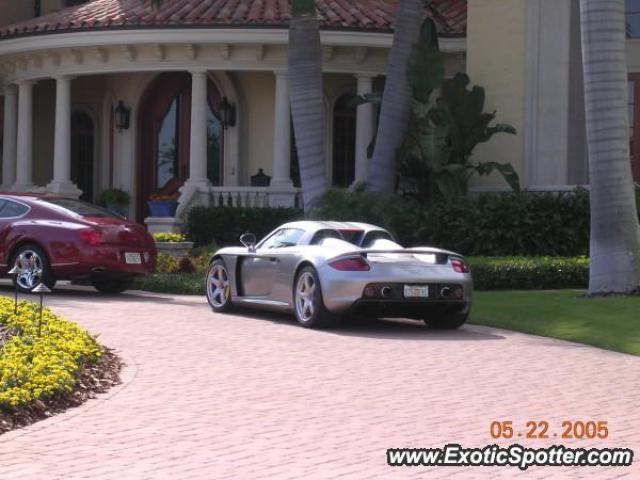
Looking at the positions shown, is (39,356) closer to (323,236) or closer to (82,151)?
(323,236)

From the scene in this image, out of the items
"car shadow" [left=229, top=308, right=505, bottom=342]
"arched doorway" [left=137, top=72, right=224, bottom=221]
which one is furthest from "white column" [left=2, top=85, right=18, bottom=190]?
"car shadow" [left=229, top=308, right=505, bottom=342]

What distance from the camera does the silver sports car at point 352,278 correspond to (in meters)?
13.3

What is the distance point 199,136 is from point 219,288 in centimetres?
1048

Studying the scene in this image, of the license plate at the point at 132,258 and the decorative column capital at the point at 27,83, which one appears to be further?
the decorative column capital at the point at 27,83

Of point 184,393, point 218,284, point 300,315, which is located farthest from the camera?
point 218,284

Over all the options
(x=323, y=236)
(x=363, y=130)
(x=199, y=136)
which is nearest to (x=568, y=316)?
(x=323, y=236)

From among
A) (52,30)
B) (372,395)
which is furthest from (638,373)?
(52,30)

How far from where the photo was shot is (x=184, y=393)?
9.06 m

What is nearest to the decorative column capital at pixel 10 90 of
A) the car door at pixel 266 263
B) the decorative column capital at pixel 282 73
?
the decorative column capital at pixel 282 73

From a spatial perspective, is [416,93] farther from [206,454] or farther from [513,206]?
[206,454]

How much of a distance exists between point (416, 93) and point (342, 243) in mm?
8531


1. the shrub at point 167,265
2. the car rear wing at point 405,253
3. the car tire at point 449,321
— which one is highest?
the car rear wing at point 405,253

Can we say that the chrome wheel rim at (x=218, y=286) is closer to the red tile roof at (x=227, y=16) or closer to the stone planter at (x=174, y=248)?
the stone planter at (x=174, y=248)

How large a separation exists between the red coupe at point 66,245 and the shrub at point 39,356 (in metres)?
4.79
